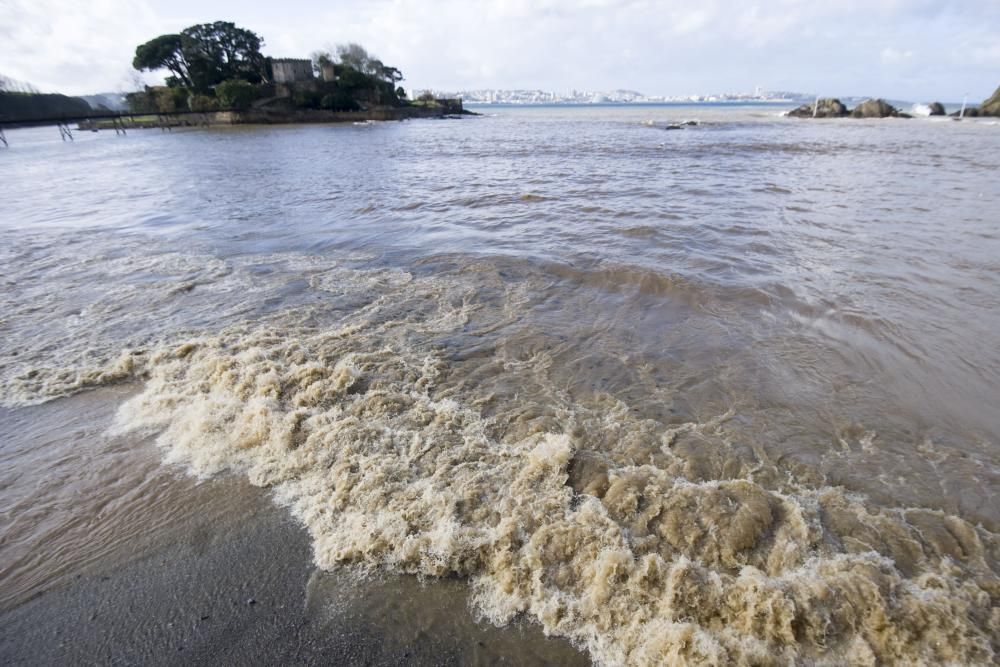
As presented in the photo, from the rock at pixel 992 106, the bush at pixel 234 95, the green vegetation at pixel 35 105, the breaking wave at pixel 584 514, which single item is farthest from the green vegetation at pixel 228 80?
the rock at pixel 992 106

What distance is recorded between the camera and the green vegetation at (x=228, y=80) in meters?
74.0

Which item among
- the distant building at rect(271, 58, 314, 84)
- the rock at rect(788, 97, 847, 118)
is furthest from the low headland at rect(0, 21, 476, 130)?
the rock at rect(788, 97, 847, 118)

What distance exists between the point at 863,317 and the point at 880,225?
5.77 metres

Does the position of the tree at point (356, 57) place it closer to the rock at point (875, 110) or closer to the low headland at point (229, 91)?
the low headland at point (229, 91)

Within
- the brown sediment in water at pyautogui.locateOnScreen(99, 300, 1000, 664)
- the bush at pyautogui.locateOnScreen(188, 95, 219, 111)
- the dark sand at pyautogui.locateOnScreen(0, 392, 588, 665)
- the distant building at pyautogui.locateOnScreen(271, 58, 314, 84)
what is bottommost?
the dark sand at pyautogui.locateOnScreen(0, 392, 588, 665)

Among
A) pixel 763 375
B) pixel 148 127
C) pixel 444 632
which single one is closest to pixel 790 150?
pixel 763 375

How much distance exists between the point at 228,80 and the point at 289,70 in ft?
33.0

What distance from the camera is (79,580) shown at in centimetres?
303

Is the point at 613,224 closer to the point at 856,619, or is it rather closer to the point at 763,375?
the point at 763,375

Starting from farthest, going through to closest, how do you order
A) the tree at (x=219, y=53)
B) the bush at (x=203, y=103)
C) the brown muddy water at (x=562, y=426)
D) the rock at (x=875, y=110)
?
the tree at (x=219, y=53) < the bush at (x=203, y=103) < the rock at (x=875, y=110) < the brown muddy water at (x=562, y=426)

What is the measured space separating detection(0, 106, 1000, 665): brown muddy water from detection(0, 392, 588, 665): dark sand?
0.04m

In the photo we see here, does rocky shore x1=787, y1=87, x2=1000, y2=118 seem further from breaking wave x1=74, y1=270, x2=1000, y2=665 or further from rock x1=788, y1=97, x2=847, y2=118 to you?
breaking wave x1=74, y1=270, x2=1000, y2=665

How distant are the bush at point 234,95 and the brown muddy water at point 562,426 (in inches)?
2945

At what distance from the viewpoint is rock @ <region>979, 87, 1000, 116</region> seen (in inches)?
2251
